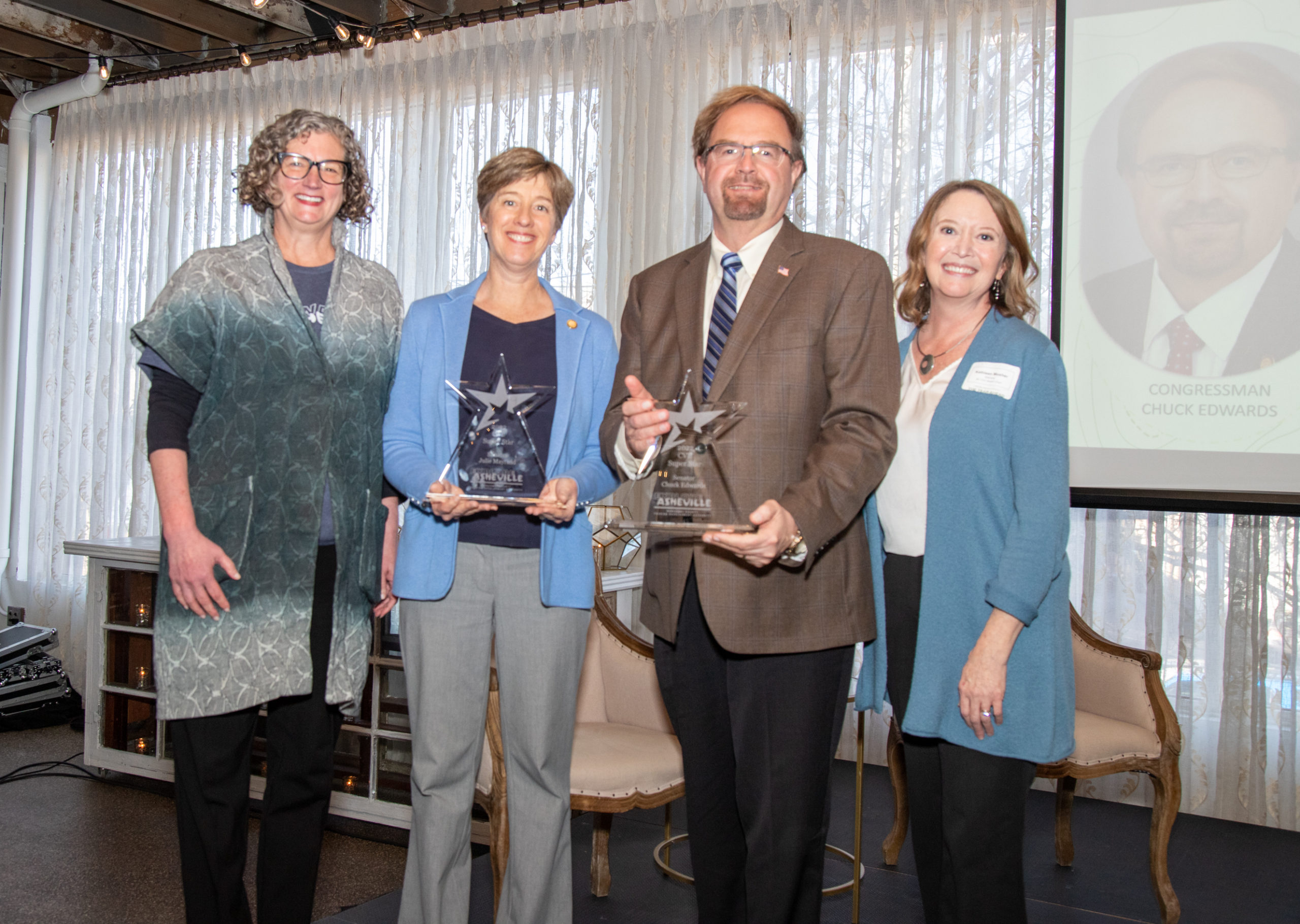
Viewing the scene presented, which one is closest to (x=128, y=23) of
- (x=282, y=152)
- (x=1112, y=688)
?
(x=282, y=152)

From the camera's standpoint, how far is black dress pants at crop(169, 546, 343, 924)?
177 cm

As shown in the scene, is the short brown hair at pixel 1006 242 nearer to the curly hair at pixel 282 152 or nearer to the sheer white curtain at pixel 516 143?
the curly hair at pixel 282 152

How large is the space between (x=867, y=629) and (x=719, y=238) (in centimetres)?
70

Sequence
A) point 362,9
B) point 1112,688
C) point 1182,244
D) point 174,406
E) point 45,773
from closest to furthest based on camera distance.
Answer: point 174,406
point 1112,688
point 1182,244
point 45,773
point 362,9

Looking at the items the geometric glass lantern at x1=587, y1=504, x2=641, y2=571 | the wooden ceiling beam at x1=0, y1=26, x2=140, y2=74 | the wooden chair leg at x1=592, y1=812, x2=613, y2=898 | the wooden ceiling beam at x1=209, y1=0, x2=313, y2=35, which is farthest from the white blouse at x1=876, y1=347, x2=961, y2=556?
the wooden ceiling beam at x1=0, y1=26, x2=140, y2=74

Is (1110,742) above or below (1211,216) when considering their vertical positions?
below

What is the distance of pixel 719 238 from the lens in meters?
1.72

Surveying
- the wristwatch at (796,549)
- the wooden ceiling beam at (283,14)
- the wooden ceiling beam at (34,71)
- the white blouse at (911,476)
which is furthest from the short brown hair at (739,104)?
the wooden ceiling beam at (34,71)

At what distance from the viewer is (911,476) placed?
5.45 ft

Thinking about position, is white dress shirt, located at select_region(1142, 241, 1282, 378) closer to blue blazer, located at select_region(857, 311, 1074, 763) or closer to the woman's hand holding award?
blue blazer, located at select_region(857, 311, 1074, 763)

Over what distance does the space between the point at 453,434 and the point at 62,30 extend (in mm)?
4672

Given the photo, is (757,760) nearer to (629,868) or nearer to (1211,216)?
(629,868)

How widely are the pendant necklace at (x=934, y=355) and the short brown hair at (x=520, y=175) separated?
73 cm

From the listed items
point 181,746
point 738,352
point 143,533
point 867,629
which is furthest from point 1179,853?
point 143,533
